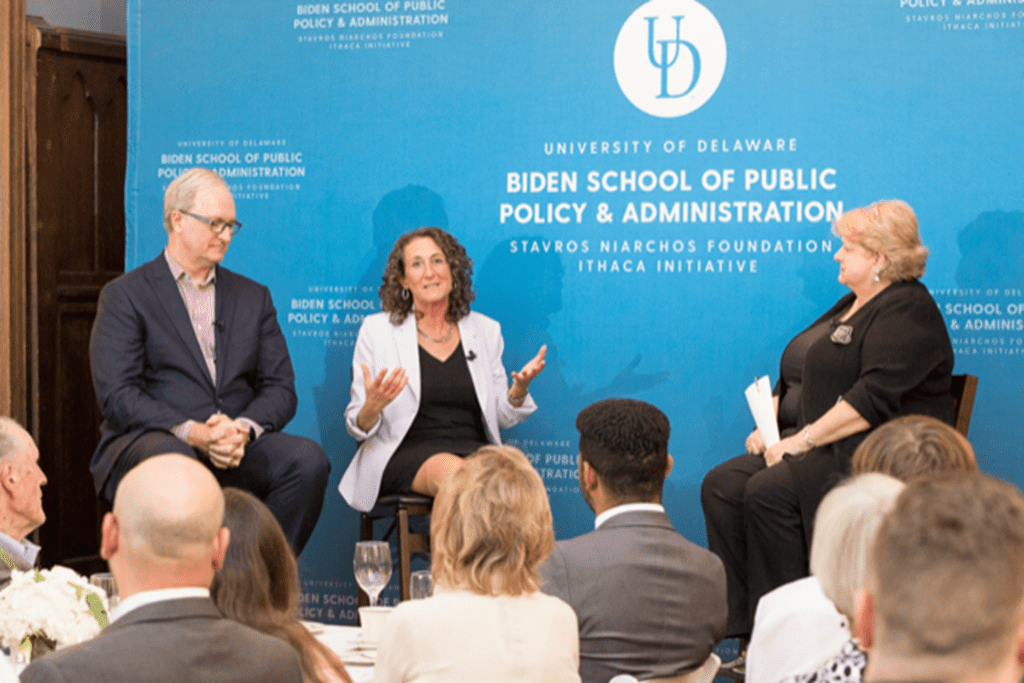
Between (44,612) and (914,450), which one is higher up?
(914,450)

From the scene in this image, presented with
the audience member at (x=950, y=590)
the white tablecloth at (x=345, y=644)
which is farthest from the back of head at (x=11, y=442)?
the audience member at (x=950, y=590)

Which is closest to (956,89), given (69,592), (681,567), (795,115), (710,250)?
(795,115)

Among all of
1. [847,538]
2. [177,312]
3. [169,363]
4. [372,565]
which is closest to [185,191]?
[177,312]

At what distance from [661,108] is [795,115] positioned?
0.53 meters

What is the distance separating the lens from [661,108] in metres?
4.82

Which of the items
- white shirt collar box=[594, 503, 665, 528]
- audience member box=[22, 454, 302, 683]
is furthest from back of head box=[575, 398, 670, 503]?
audience member box=[22, 454, 302, 683]

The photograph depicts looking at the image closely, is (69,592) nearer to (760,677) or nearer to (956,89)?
(760,677)

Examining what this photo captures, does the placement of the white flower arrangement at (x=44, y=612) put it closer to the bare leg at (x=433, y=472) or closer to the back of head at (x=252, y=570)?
the back of head at (x=252, y=570)

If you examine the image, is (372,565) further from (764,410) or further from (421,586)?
(764,410)

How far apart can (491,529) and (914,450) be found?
1018 mm

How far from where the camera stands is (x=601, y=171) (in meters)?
4.86

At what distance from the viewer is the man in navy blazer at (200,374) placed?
4148mm

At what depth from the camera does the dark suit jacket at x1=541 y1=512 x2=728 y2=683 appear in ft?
8.03

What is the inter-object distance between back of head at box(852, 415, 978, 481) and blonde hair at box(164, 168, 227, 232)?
2705 millimetres
